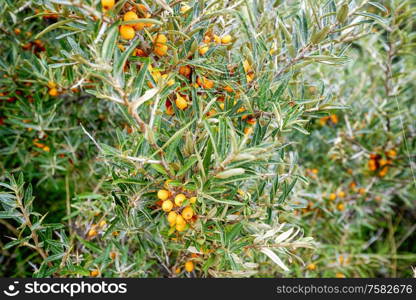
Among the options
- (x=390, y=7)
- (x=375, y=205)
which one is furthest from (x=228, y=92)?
(x=375, y=205)

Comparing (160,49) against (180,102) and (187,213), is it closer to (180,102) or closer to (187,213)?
(180,102)

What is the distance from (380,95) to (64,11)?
2.18 m

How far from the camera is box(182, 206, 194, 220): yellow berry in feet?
3.23

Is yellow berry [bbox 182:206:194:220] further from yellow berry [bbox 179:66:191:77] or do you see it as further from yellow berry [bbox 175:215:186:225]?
yellow berry [bbox 179:66:191:77]

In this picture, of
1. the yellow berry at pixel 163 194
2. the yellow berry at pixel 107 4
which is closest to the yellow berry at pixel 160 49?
the yellow berry at pixel 107 4

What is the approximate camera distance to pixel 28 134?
182 cm

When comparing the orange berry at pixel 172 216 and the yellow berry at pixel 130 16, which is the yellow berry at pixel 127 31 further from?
the orange berry at pixel 172 216

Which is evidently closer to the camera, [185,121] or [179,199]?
[179,199]

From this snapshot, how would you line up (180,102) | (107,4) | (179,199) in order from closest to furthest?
(107,4) → (179,199) → (180,102)

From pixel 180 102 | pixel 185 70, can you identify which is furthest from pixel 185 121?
pixel 185 70

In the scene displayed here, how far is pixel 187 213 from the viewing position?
3.23 ft

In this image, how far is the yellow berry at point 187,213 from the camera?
98cm

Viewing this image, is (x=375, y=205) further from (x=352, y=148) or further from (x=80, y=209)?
A: (x=80, y=209)

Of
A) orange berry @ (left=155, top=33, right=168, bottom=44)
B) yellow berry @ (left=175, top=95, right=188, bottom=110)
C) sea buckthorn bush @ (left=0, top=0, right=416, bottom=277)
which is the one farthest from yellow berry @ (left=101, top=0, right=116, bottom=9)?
yellow berry @ (left=175, top=95, right=188, bottom=110)
